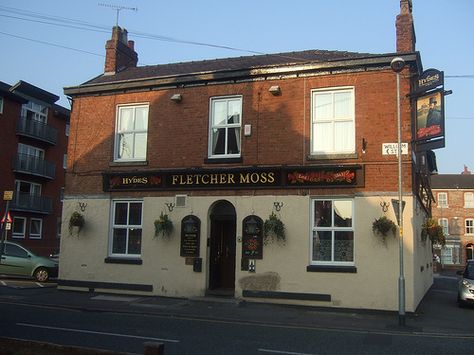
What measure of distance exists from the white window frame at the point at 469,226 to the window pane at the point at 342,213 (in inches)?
2048

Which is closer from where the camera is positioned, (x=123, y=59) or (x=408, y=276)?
(x=408, y=276)

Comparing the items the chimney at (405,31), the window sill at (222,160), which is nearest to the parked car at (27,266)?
the window sill at (222,160)

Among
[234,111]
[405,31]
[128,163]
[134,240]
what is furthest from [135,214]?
[405,31]

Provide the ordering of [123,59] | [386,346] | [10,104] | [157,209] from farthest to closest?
1. [10,104]
2. [123,59]
3. [157,209]
4. [386,346]

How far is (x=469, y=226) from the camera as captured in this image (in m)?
61.0

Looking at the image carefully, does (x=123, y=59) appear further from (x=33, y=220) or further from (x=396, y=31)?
(x=33, y=220)

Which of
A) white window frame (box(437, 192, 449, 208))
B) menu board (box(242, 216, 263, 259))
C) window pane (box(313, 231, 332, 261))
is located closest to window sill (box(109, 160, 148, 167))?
menu board (box(242, 216, 263, 259))

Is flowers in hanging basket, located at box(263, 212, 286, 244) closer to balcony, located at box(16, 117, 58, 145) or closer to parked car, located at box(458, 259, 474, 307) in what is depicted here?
parked car, located at box(458, 259, 474, 307)

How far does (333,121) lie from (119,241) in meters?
8.45

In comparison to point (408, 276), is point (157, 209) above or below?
above

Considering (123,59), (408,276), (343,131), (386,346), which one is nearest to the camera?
(386,346)

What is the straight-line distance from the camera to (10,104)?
38562mm

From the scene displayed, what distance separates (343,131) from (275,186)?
8.89 feet

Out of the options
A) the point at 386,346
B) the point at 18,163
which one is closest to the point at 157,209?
the point at 386,346
